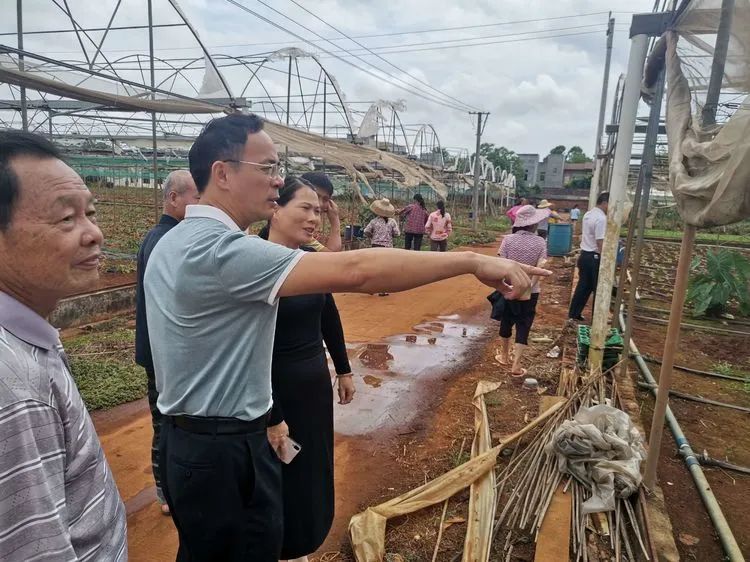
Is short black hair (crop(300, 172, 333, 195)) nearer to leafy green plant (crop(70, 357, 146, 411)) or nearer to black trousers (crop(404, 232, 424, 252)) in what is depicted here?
leafy green plant (crop(70, 357, 146, 411))

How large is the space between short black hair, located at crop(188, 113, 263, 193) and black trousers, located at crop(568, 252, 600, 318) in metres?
6.05

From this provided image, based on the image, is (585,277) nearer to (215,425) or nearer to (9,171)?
(215,425)

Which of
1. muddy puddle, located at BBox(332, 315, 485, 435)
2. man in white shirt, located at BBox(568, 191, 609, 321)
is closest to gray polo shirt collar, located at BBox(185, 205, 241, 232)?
muddy puddle, located at BBox(332, 315, 485, 435)

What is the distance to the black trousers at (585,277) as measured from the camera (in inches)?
262

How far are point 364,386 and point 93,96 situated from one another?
4.61m

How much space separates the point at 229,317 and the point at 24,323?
0.54 m

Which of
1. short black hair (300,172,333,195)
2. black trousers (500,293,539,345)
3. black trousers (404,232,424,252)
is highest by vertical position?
short black hair (300,172,333,195)

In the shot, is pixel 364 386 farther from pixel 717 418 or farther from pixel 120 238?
pixel 120 238

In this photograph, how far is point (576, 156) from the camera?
69.2 m

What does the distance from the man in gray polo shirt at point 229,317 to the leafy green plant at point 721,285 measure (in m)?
8.04

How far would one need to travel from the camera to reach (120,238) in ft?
41.3

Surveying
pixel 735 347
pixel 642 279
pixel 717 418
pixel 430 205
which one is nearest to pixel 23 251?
pixel 717 418

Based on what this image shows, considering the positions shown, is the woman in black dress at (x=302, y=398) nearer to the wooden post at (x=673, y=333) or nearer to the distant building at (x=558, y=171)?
the wooden post at (x=673, y=333)

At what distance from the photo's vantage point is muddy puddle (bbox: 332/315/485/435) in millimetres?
4223
